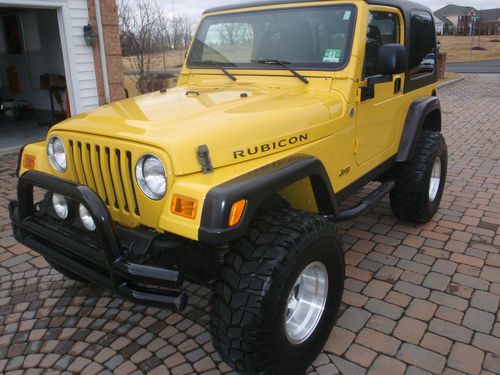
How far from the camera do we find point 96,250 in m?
2.23

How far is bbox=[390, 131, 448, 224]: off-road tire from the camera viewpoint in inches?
158

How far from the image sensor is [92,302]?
3.20 meters

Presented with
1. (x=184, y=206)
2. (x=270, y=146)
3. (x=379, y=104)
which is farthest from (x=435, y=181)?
(x=184, y=206)

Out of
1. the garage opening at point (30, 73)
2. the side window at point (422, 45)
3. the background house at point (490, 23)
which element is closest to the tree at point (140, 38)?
the garage opening at point (30, 73)

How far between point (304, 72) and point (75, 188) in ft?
5.82

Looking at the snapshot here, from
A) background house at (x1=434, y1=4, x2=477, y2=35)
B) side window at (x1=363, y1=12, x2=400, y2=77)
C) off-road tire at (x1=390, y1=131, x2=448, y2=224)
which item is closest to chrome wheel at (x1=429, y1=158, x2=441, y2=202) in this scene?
off-road tire at (x1=390, y1=131, x2=448, y2=224)

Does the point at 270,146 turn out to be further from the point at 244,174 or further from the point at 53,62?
the point at 53,62

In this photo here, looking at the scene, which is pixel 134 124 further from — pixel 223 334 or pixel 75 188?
pixel 223 334

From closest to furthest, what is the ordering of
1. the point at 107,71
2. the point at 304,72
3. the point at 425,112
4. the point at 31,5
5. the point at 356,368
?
the point at 356,368 < the point at 304,72 < the point at 425,112 < the point at 31,5 < the point at 107,71

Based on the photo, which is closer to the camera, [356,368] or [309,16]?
[356,368]

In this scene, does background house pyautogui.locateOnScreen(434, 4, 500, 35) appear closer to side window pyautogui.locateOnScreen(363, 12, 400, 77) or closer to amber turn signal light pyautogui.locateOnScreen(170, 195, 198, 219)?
side window pyautogui.locateOnScreen(363, 12, 400, 77)

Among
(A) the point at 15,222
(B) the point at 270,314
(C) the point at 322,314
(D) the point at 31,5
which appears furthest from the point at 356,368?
(D) the point at 31,5

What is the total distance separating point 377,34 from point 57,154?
2.40m

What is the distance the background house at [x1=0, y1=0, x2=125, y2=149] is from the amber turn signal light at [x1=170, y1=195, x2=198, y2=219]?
6377 mm
